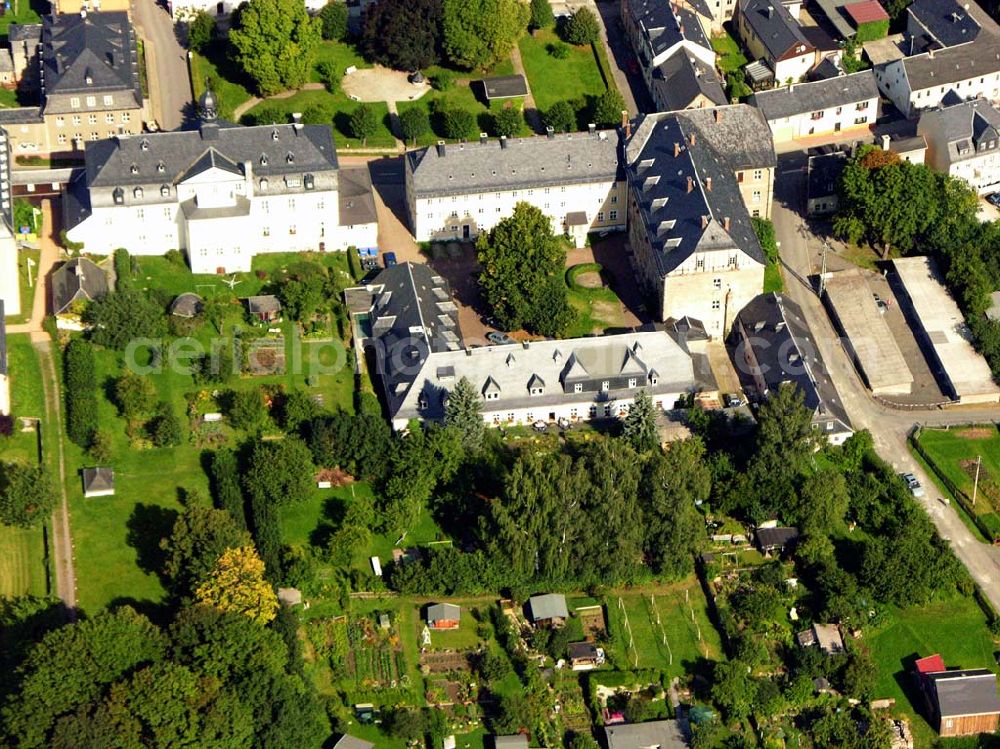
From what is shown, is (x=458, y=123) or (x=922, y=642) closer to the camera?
(x=922, y=642)

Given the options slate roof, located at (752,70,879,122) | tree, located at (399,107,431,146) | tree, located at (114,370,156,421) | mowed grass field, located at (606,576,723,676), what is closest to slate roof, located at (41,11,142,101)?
tree, located at (399,107,431,146)

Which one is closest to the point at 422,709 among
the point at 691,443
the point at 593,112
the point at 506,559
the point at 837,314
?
the point at 506,559

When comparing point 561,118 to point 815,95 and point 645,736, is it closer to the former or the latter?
point 815,95

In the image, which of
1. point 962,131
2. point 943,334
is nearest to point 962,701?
point 943,334

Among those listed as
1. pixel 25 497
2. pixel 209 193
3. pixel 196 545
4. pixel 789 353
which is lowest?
pixel 196 545

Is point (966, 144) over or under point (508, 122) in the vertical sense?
under
